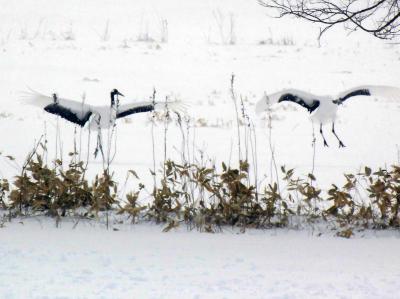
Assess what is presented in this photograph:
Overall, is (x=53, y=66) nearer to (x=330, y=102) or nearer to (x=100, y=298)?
(x=330, y=102)

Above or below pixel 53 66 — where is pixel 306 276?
below

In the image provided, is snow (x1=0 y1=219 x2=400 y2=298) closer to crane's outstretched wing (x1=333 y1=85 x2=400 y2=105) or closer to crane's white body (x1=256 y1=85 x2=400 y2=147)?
crane's white body (x1=256 y1=85 x2=400 y2=147)

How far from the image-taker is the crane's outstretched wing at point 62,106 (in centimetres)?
570

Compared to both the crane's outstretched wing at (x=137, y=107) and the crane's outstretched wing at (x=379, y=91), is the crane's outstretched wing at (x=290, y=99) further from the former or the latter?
the crane's outstretched wing at (x=137, y=107)

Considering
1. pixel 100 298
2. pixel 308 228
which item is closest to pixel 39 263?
Answer: pixel 100 298

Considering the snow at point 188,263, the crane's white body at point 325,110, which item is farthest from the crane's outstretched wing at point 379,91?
the snow at point 188,263

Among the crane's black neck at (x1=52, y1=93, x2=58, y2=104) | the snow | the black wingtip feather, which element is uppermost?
the crane's black neck at (x1=52, y1=93, x2=58, y2=104)

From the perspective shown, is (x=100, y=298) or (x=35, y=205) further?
(x=35, y=205)

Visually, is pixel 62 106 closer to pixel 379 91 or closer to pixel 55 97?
pixel 55 97

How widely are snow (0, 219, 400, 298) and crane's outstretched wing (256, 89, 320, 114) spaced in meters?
2.19

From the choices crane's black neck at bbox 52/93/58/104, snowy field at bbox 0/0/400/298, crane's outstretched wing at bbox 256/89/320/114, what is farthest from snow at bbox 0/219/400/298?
crane's outstretched wing at bbox 256/89/320/114

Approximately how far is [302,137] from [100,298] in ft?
21.7

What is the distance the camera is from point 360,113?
10922 mm

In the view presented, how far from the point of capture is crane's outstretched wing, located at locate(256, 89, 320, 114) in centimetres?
622
